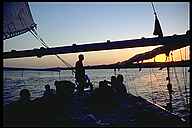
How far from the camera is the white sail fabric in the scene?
34.6 feet

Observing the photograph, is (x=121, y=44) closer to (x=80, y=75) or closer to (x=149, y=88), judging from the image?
(x=80, y=75)

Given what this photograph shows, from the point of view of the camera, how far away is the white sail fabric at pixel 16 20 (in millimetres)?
10547

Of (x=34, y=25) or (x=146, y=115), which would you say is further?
(x=34, y=25)

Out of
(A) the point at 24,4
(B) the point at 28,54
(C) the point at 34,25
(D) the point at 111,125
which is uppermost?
(A) the point at 24,4

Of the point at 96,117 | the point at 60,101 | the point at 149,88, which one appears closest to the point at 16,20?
the point at 60,101

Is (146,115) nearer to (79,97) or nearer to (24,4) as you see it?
(79,97)

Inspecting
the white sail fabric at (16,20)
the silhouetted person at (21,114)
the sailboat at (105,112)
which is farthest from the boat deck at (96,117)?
the white sail fabric at (16,20)

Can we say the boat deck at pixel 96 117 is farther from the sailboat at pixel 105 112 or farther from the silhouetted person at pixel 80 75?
the silhouetted person at pixel 80 75

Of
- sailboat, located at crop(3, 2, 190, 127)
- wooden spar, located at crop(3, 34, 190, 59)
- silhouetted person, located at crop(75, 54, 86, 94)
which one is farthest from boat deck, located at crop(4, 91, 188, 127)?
silhouetted person, located at crop(75, 54, 86, 94)

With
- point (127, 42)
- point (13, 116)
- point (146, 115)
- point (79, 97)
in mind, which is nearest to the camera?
point (127, 42)

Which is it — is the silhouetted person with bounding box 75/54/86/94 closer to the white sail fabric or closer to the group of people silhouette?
the group of people silhouette

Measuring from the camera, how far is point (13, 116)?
697 cm

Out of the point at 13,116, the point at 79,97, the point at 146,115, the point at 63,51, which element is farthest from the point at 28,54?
the point at 79,97

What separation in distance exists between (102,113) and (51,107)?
4.50 feet
